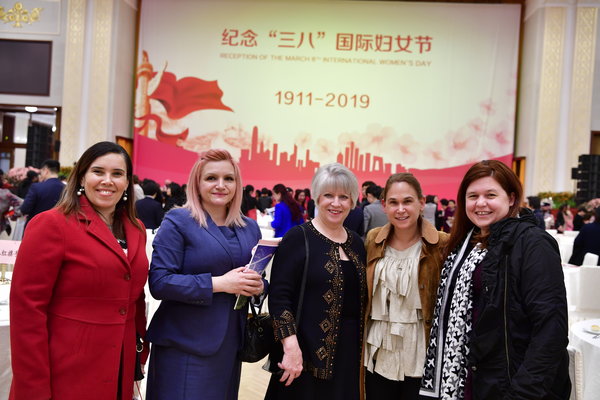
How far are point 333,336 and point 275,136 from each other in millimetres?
13072

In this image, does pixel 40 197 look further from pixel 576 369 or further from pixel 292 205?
pixel 576 369

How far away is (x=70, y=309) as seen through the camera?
5.59 feet

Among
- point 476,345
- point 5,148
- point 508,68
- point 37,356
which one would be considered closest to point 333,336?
point 476,345

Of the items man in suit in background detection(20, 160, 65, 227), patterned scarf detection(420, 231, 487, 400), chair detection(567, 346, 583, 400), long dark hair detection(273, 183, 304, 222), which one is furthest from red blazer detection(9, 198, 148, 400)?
long dark hair detection(273, 183, 304, 222)

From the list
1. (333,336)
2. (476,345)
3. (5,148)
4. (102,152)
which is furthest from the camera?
(5,148)

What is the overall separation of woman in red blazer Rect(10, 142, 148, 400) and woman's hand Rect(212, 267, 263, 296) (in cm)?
28

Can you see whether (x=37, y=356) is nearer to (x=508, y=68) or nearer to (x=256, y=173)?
(x=256, y=173)

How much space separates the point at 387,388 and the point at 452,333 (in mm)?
487

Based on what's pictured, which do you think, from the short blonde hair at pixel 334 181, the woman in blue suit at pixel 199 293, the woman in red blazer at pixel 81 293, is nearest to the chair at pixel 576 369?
the short blonde hair at pixel 334 181

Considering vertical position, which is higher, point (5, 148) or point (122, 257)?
point (5, 148)

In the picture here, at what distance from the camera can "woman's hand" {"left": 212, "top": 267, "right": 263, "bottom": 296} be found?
1.91m

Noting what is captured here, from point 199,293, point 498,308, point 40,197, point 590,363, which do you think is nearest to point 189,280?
point 199,293

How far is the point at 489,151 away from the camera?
48.3 ft

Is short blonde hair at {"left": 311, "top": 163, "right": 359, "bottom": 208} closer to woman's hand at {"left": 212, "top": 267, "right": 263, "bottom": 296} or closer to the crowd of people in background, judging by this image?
the crowd of people in background
